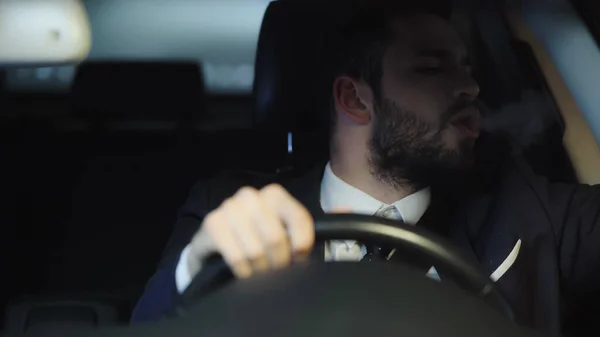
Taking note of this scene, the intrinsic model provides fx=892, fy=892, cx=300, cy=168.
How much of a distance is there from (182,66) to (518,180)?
73 centimetres

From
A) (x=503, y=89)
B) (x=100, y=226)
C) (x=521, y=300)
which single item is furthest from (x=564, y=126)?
(x=100, y=226)

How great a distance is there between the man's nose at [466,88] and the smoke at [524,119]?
130 mm

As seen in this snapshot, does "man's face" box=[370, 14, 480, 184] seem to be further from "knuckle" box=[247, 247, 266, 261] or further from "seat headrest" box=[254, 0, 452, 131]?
"knuckle" box=[247, 247, 266, 261]

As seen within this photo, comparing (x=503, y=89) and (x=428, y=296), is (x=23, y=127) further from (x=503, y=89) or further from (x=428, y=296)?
(x=428, y=296)

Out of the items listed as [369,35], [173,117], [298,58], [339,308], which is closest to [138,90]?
[173,117]

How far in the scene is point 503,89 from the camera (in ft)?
5.46

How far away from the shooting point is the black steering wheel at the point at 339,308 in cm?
79

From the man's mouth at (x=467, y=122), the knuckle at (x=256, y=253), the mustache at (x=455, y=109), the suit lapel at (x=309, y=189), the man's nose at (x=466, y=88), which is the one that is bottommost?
the suit lapel at (x=309, y=189)

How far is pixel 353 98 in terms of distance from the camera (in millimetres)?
1620

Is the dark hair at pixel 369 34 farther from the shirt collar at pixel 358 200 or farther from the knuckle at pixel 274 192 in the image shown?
the knuckle at pixel 274 192

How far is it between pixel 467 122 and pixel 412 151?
0.36 feet

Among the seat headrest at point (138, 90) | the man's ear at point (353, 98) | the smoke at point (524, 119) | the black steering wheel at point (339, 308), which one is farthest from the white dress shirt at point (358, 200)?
the black steering wheel at point (339, 308)

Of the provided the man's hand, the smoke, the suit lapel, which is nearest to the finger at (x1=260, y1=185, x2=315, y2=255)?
the man's hand

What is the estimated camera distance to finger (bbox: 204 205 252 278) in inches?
36.8
